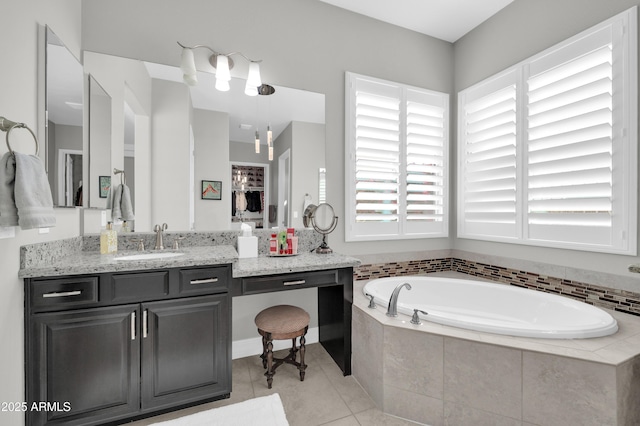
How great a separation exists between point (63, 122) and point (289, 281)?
1.66 meters

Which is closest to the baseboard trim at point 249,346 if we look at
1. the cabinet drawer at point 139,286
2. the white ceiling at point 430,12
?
the cabinet drawer at point 139,286

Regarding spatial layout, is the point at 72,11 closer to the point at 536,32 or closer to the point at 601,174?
the point at 536,32

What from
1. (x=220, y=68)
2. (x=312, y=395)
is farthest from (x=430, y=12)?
(x=312, y=395)

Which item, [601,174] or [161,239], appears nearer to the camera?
[601,174]

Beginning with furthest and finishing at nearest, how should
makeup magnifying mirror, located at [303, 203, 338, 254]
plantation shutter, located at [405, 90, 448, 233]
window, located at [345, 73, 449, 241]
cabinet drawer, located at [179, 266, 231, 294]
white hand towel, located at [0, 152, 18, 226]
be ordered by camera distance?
plantation shutter, located at [405, 90, 448, 233] → window, located at [345, 73, 449, 241] → makeup magnifying mirror, located at [303, 203, 338, 254] → cabinet drawer, located at [179, 266, 231, 294] → white hand towel, located at [0, 152, 18, 226]

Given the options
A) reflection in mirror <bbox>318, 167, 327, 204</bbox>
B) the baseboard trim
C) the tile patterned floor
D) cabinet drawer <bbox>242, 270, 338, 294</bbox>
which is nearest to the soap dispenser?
cabinet drawer <bbox>242, 270, 338, 294</bbox>

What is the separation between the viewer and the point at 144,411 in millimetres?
1552

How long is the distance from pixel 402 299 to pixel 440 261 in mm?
868

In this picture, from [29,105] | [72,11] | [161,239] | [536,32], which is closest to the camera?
[29,105]

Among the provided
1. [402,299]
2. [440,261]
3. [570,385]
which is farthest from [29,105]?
[440,261]

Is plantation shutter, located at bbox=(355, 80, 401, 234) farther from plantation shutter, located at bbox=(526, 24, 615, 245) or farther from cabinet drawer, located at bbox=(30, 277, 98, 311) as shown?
cabinet drawer, located at bbox=(30, 277, 98, 311)

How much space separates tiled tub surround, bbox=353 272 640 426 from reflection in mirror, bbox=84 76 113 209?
2.02 m

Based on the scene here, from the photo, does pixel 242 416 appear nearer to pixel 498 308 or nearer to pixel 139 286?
pixel 139 286

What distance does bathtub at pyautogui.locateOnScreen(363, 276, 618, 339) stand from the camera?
4.87 feet
